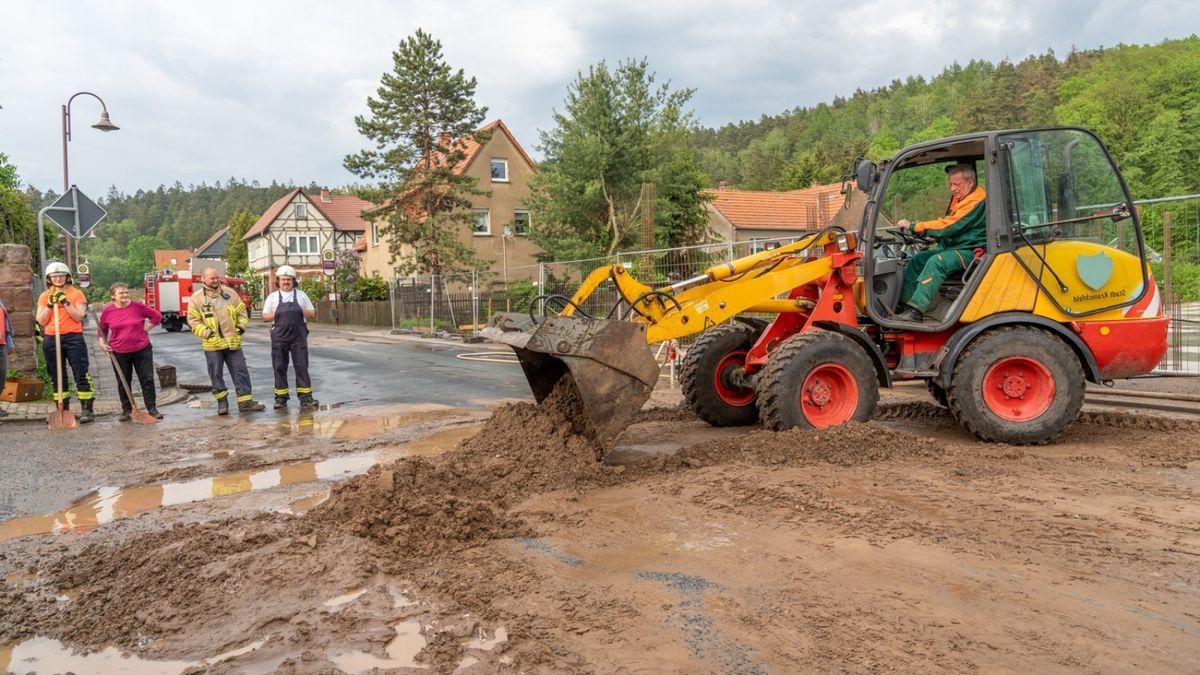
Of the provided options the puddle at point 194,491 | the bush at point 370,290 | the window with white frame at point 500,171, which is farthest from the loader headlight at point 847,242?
the window with white frame at point 500,171

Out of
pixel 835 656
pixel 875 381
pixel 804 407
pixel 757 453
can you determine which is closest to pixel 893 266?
pixel 875 381

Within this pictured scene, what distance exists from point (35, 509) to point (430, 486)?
2.95 metres

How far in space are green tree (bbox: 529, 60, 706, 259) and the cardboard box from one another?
1781 cm

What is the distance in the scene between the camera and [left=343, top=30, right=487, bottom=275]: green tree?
32.2 meters

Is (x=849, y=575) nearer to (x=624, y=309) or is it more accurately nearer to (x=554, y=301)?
(x=624, y=309)

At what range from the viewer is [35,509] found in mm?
5656

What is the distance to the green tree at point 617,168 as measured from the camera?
27234 mm

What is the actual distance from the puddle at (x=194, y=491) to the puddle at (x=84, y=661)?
195cm

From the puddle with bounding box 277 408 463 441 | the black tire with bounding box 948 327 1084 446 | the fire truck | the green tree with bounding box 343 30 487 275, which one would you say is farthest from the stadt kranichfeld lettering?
the fire truck

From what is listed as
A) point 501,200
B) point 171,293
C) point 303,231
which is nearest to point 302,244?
point 303,231

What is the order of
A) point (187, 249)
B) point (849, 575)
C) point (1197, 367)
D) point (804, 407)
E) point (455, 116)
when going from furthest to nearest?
1. point (187, 249)
2. point (455, 116)
3. point (1197, 367)
4. point (804, 407)
5. point (849, 575)

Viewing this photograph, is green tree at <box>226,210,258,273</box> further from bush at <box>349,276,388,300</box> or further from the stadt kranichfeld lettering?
the stadt kranichfeld lettering

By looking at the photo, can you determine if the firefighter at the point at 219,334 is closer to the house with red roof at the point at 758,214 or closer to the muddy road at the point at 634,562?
the muddy road at the point at 634,562

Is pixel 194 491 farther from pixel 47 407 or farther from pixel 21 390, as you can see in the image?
pixel 21 390
